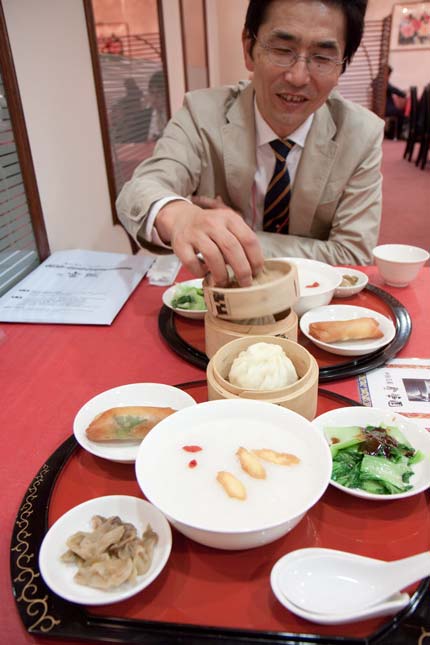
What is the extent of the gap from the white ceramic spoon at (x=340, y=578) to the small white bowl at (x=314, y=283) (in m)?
0.73

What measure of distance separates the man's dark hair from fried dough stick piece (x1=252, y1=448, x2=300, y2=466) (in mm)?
1412

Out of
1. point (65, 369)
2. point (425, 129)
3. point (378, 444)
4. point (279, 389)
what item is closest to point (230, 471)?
point (279, 389)

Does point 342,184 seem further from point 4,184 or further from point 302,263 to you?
point 4,184

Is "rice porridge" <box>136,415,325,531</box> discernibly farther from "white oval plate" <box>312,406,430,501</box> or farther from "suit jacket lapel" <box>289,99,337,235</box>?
"suit jacket lapel" <box>289,99,337,235</box>

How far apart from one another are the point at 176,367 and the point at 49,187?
129 cm

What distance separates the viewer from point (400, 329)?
1271mm

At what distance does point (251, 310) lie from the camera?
3.18 feet

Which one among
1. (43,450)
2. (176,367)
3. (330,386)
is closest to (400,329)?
(330,386)

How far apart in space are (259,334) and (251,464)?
37 centimetres

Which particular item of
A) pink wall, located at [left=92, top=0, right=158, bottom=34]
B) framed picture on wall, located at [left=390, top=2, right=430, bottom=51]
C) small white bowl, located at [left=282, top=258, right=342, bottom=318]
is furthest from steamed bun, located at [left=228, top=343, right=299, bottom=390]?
framed picture on wall, located at [left=390, top=2, right=430, bottom=51]

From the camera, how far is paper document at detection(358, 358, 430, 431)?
0.99 m

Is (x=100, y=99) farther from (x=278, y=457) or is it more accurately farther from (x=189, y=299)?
(x=278, y=457)

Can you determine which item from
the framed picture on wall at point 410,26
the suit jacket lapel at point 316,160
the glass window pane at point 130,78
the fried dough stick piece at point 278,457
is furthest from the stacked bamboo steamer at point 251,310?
the framed picture on wall at point 410,26

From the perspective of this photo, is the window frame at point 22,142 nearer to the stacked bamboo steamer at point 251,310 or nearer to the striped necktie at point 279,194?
the striped necktie at point 279,194
